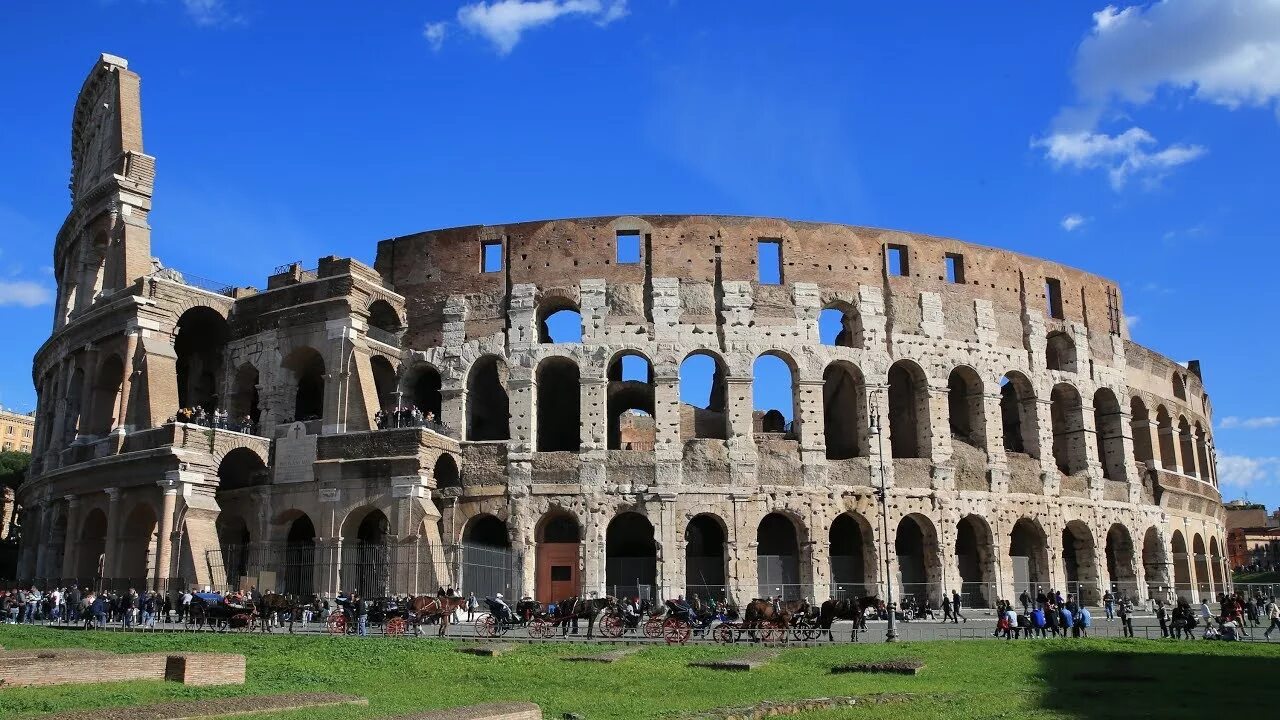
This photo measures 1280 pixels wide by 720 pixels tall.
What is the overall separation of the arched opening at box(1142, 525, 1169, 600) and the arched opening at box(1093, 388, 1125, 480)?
2.53 m

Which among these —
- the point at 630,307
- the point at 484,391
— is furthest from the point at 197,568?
the point at 630,307

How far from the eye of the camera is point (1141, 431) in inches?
1580

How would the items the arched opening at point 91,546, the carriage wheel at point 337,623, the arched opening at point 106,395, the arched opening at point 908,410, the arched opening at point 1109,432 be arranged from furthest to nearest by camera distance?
the arched opening at point 1109,432
the arched opening at point 106,395
the arched opening at point 908,410
the arched opening at point 91,546
the carriage wheel at point 337,623

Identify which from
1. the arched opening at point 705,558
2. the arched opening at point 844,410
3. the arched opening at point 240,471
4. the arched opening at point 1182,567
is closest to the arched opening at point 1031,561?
the arched opening at point 844,410

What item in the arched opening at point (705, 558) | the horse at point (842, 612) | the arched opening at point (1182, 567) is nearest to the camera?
the horse at point (842, 612)

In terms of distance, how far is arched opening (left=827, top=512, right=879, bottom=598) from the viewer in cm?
3191

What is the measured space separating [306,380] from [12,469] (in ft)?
108

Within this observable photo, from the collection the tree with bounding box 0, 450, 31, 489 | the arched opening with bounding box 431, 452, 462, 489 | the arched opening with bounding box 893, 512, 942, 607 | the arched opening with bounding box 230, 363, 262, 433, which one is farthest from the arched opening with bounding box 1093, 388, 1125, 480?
the tree with bounding box 0, 450, 31, 489

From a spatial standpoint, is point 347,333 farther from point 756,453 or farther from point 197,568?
point 756,453

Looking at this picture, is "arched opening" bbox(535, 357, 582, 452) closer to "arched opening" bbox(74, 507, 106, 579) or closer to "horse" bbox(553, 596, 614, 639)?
"horse" bbox(553, 596, 614, 639)

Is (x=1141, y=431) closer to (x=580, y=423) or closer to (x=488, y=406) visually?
(x=580, y=423)

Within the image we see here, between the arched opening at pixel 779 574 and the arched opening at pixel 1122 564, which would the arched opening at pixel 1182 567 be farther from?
the arched opening at pixel 779 574

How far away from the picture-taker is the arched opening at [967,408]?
34.6 meters

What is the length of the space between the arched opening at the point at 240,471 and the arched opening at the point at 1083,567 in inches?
1008
